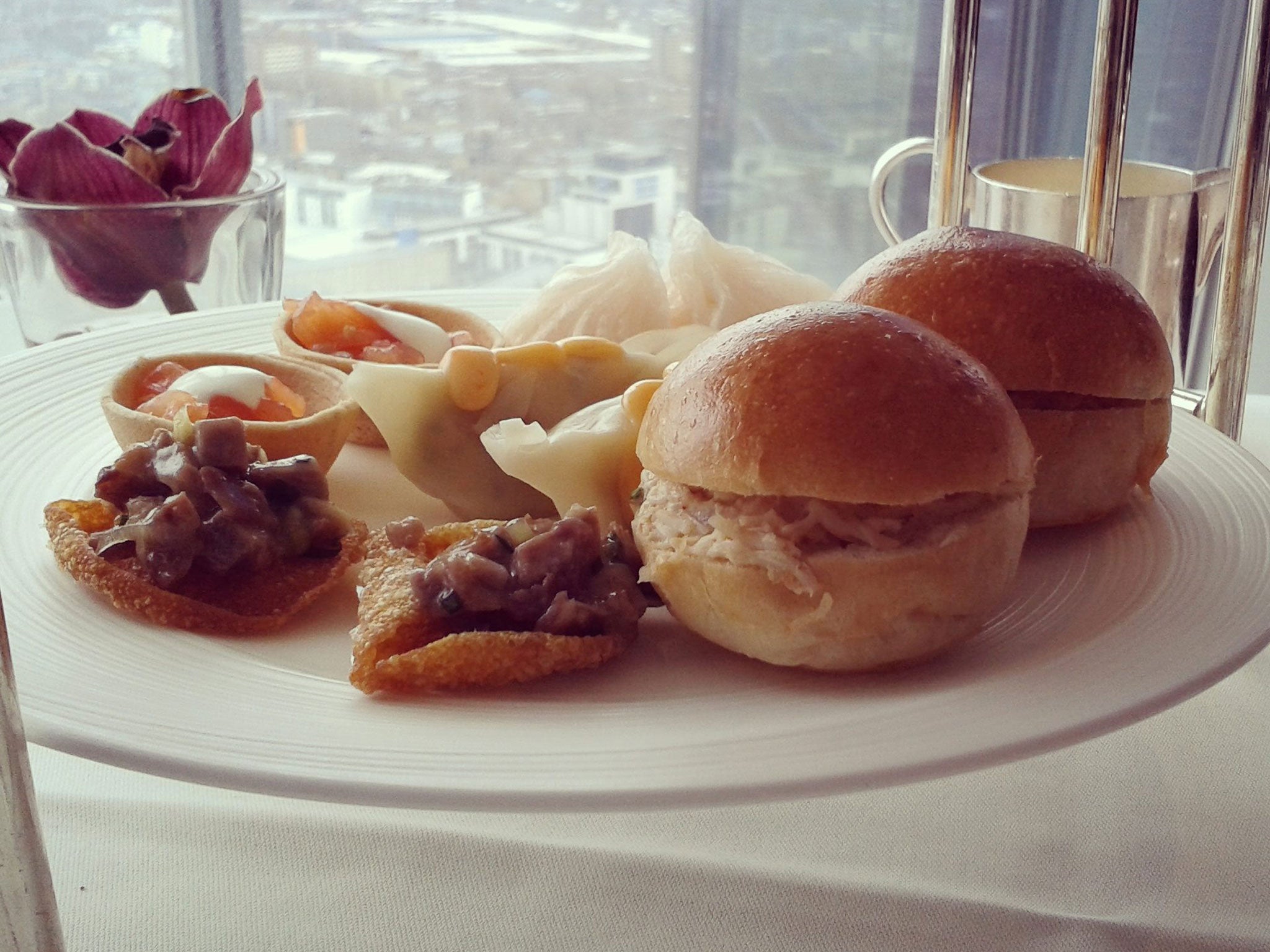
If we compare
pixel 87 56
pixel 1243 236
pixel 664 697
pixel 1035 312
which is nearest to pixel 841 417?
pixel 664 697

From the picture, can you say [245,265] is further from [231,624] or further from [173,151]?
[231,624]

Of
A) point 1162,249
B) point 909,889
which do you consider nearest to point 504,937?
point 909,889

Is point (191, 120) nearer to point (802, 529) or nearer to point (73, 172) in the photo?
point (73, 172)

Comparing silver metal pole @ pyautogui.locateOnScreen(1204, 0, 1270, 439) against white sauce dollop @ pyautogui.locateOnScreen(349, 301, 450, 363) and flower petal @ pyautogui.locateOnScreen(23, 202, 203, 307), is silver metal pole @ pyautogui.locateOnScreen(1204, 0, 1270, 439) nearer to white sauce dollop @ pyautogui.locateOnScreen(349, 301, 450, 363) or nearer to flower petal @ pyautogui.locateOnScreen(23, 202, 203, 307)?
white sauce dollop @ pyautogui.locateOnScreen(349, 301, 450, 363)

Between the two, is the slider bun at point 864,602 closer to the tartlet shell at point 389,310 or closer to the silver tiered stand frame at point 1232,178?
the tartlet shell at point 389,310

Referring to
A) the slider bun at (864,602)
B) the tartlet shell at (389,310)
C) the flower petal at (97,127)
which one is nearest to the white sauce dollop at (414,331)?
the tartlet shell at (389,310)
